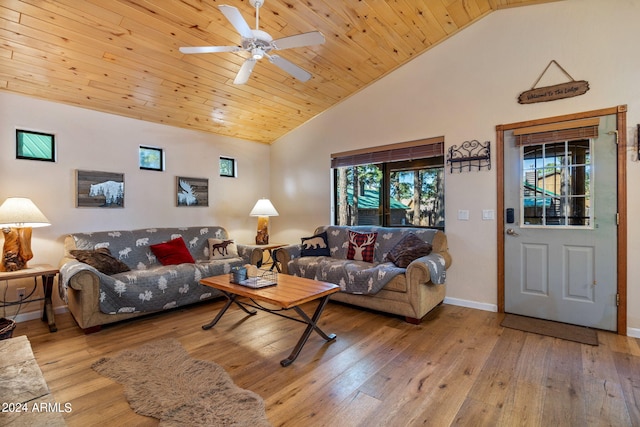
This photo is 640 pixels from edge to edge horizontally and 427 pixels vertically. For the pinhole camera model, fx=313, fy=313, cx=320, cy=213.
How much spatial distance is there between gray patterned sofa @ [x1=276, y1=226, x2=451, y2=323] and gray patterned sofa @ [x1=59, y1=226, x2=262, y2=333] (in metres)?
0.77

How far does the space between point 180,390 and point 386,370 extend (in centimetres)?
135

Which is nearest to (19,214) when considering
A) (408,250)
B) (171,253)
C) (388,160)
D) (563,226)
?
(171,253)

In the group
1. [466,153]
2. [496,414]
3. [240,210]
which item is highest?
[466,153]

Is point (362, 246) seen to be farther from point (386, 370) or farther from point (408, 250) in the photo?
point (386, 370)

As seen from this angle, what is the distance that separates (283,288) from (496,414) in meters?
1.62

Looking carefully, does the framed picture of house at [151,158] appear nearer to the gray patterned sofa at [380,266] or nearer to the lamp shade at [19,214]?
the lamp shade at [19,214]

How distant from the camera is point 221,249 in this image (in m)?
4.15

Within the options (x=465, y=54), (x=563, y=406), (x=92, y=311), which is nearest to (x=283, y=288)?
(x=92, y=311)

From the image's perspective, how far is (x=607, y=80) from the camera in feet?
9.22

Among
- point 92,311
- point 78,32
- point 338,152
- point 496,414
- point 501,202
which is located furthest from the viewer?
point 338,152

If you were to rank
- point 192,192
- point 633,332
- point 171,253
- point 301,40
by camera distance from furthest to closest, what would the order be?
point 192,192 → point 171,253 → point 633,332 → point 301,40

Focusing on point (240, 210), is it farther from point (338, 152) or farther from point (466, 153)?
point (466, 153)

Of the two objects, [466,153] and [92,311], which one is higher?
[466,153]

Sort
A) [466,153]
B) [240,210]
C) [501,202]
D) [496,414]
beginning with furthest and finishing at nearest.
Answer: [240,210] < [466,153] < [501,202] < [496,414]
